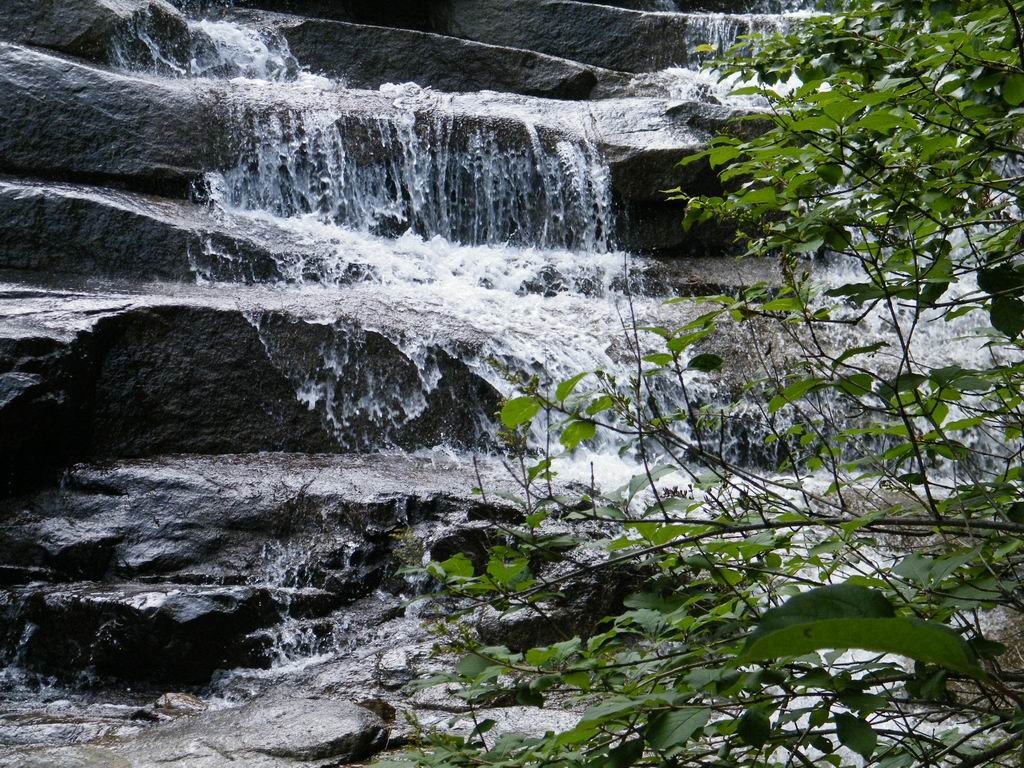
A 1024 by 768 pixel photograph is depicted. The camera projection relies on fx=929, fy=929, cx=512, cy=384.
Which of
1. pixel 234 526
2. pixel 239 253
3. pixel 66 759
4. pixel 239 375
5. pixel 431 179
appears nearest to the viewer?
pixel 66 759

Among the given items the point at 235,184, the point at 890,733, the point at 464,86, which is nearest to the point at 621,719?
the point at 890,733

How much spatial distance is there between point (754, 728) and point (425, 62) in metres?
13.9

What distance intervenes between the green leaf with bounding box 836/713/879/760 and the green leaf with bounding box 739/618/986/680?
689 millimetres

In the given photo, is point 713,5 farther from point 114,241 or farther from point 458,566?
point 458,566

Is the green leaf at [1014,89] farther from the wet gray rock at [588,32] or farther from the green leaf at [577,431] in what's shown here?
the wet gray rock at [588,32]

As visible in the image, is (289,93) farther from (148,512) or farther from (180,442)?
(148,512)

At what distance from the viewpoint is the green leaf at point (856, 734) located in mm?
1242

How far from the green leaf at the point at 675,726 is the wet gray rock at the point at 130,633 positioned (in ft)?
14.1

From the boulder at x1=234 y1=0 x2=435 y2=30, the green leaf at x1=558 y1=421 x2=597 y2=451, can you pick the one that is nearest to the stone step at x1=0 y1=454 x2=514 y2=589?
the green leaf at x1=558 y1=421 x2=597 y2=451

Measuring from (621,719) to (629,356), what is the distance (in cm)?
699

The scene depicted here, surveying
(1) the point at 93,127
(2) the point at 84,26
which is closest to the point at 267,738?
(1) the point at 93,127

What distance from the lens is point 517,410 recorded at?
1.56 meters

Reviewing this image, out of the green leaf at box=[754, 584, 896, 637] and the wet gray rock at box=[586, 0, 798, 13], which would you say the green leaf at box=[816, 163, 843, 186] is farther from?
the wet gray rock at box=[586, 0, 798, 13]

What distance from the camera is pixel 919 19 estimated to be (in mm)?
2713
